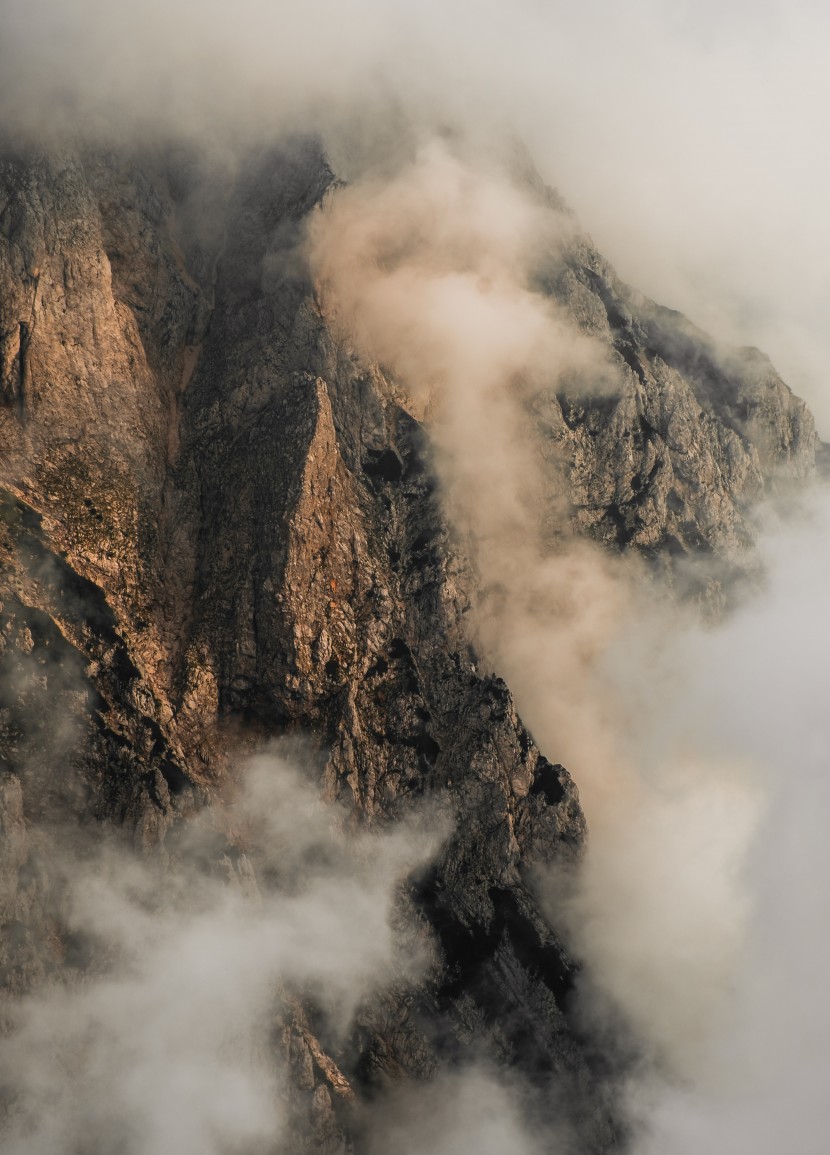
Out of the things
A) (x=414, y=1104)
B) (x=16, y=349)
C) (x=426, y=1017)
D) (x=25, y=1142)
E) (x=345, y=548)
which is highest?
(x=345, y=548)

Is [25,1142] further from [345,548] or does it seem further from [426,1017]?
[345,548]

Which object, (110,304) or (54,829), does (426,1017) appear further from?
(110,304)

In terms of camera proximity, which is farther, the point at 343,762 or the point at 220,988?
the point at 343,762

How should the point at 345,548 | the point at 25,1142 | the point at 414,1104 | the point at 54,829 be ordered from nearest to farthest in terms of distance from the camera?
the point at 25,1142 → the point at 54,829 → the point at 414,1104 → the point at 345,548

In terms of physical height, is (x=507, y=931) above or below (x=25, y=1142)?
above

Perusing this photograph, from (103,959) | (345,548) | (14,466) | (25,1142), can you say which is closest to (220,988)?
(103,959)

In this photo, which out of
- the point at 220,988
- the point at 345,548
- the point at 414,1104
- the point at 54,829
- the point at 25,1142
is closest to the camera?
the point at 25,1142

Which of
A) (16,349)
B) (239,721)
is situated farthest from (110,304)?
(239,721)
